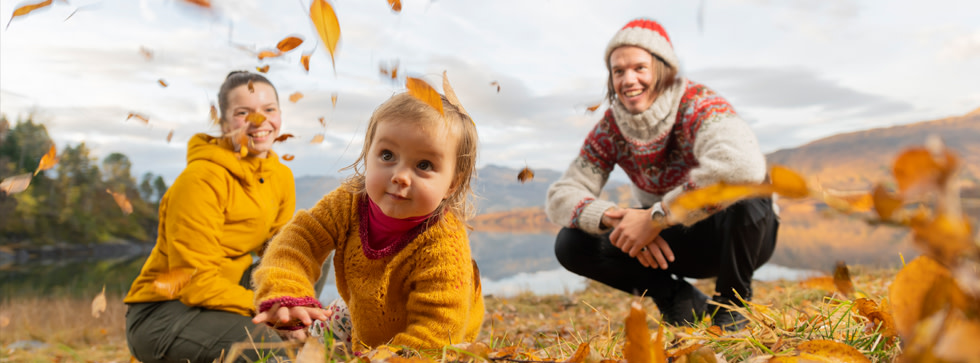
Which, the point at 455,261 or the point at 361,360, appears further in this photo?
the point at 455,261

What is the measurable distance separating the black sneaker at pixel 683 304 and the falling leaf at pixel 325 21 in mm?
2477

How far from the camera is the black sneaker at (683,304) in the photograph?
2.97 meters

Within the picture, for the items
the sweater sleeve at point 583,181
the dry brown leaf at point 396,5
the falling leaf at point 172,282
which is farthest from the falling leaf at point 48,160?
the sweater sleeve at point 583,181

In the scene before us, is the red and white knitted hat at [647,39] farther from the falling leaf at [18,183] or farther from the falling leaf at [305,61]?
the falling leaf at [18,183]

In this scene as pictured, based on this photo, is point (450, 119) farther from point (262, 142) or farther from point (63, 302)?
point (63, 302)

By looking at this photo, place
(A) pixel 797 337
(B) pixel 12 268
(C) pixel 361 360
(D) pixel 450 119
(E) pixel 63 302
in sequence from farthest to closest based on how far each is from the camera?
(B) pixel 12 268, (E) pixel 63 302, (D) pixel 450 119, (A) pixel 797 337, (C) pixel 361 360

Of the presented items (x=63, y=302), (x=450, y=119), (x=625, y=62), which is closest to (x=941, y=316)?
(x=450, y=119)

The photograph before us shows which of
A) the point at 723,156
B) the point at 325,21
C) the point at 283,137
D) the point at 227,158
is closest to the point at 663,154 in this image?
the point at 723,156

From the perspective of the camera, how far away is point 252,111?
293cm

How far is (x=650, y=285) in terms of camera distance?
3.17 meters

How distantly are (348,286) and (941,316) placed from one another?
6.45 ft

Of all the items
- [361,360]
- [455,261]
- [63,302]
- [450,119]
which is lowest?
[63,302]

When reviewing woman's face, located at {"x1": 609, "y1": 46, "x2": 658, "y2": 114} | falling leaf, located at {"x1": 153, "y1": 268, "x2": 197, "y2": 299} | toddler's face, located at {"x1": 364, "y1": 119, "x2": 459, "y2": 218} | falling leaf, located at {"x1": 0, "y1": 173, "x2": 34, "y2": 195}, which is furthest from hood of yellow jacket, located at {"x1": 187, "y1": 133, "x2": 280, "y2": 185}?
woman's face, located at {"x1": 609, "y1": 46, "x2": 658, "y2": 114}

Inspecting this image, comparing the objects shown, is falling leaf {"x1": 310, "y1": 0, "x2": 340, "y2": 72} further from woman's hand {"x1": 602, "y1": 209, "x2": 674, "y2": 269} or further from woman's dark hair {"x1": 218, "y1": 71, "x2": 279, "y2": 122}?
woman's dark hair {"x1": 218, "y1": 71, "x2": 279, "y2": 122}
